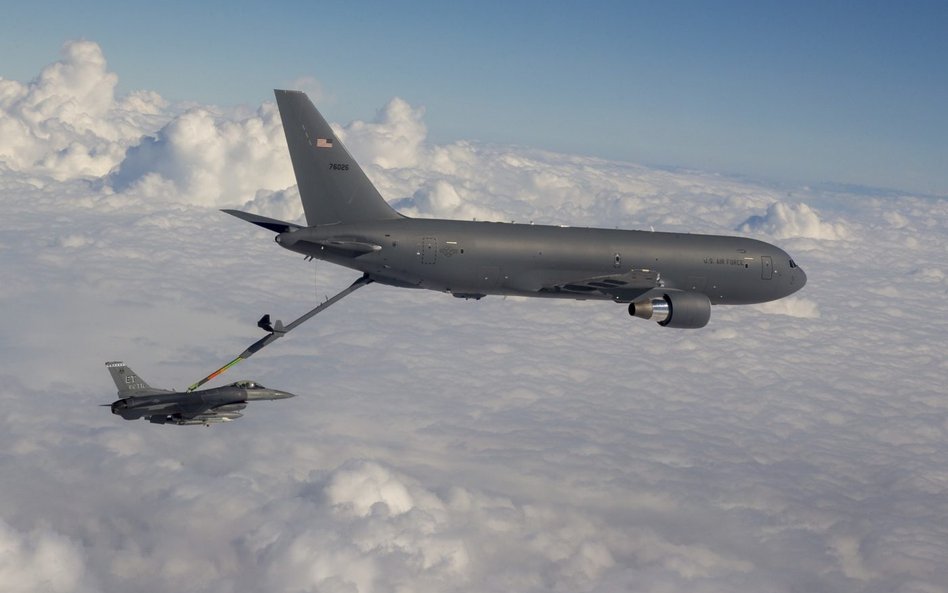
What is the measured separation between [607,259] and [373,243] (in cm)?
1622

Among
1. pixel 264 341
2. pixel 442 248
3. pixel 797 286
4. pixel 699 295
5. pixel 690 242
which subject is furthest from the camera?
pixel 797 286

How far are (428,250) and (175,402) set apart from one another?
20689 millimetres

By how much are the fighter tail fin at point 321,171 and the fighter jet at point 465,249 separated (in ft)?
0.21

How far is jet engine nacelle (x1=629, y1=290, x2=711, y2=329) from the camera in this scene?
47.7 meters

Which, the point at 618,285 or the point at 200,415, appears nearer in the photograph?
the point at 200,415

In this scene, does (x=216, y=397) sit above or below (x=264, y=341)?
below

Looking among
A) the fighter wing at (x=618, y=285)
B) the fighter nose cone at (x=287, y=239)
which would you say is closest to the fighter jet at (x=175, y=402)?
the fighter nose cone at (x=287, y=239)

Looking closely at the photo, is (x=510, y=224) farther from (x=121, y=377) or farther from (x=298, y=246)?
(x=121, y=377)

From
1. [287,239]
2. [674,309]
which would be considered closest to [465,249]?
[287,239]

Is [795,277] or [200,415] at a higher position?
[795,277]

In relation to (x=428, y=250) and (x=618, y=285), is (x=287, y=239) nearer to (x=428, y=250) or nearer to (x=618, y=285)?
(x=428, y=250)

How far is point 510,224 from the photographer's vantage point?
160 feet

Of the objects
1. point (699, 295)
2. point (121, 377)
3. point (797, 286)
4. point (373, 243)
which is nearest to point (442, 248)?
point (373, 243)

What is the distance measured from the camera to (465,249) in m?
46.6
